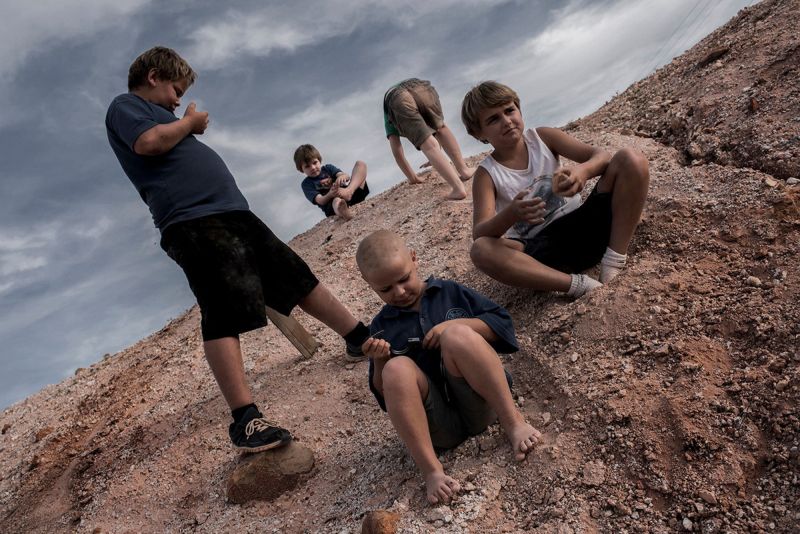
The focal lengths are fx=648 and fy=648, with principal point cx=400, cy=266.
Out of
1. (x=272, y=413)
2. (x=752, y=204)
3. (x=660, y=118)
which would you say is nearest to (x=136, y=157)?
(x=272, y=413)

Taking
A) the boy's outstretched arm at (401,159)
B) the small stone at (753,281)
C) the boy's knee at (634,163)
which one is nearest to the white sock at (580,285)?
the boy's knee at (634,163)

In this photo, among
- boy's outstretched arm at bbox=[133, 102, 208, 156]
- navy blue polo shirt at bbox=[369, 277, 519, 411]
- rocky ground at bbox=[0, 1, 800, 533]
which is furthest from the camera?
boy's outstretched arm at bbox=[133, 102, 208, 156]

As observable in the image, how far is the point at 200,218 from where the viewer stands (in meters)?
3.21

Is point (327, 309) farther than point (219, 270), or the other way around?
point (327, 309)

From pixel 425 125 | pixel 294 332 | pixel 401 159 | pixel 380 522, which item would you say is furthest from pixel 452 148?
pixel 380 522

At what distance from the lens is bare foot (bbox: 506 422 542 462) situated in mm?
2469

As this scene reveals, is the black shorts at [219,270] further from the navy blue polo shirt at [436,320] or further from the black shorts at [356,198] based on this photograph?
the black shorts at [356,198]

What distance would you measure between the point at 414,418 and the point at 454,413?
10.8 inches

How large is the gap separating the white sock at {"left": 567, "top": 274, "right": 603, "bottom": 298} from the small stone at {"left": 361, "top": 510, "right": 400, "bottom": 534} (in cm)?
160

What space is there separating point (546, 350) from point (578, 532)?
1.10 m

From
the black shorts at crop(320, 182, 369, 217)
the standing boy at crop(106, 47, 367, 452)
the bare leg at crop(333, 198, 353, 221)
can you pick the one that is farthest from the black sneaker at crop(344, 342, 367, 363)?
the black shorts at crop(320, 182, 369, 217)

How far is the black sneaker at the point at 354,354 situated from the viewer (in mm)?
3927

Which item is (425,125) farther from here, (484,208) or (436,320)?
(436,320)

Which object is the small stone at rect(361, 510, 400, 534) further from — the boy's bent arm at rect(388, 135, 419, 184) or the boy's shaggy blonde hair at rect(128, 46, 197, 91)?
the boy's bent arm at rect(388, 135, 419, 184)
